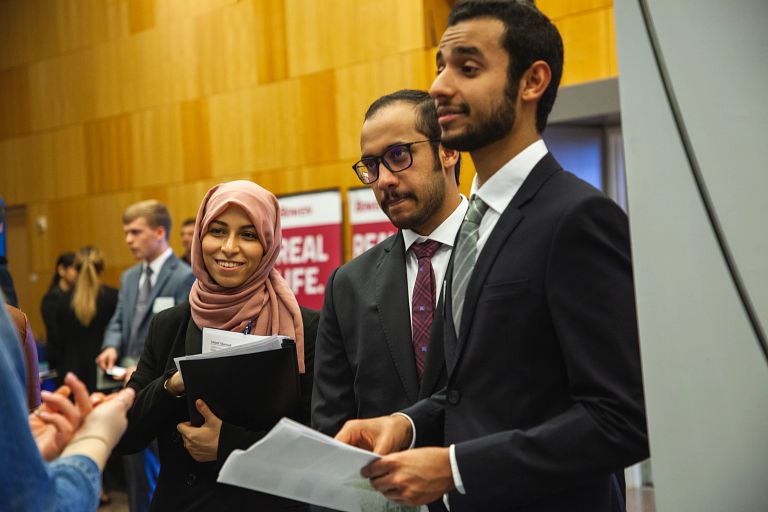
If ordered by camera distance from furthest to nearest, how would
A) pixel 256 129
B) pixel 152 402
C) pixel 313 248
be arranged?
pixel 256 129
pixel 313 248
pixel 152 402

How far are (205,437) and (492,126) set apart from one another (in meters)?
1.24

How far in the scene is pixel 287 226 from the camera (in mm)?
8180

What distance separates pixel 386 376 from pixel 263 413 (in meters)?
0.38

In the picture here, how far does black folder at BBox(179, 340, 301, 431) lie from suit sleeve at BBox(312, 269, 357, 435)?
0.07 meters

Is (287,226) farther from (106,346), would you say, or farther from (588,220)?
(588,220)

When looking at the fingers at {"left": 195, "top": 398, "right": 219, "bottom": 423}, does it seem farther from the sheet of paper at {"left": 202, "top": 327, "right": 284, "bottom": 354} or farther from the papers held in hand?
the sheet of paper at {"left": 202, "top": 327, "right": 284, "bottom": 354}

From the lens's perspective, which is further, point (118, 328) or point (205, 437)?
point (118, 328)

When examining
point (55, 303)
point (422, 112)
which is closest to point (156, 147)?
point (55, 303)

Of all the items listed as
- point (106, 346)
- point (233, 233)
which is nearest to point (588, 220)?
point (233, 233)

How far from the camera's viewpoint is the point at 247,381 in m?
2.22

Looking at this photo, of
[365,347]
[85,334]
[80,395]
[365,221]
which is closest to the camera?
[80,395]

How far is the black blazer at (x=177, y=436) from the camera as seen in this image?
2424 millimetres

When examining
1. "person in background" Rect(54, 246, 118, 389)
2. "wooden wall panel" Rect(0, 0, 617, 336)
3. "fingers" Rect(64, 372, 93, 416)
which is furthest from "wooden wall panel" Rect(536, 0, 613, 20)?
"fingers" Rect(64, 372, 93, 416)

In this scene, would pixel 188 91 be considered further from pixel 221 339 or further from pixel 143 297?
pixel 221 339
